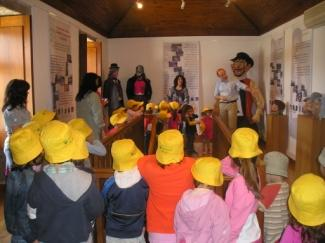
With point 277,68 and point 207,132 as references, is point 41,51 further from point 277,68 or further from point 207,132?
point 277,68

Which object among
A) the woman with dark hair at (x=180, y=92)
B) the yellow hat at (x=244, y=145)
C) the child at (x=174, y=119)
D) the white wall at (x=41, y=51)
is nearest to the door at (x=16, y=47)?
the white wall at (x=41, y=51)

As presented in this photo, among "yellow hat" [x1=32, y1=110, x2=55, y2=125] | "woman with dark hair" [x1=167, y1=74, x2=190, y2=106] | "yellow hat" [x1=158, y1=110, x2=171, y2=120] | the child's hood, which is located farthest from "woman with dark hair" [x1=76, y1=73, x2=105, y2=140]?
"woman with dark hair" [x1=167, y1=74, x2=190, y2=106]

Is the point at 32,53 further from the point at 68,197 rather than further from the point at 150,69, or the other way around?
the point at 150,69

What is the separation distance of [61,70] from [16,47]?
881 mm

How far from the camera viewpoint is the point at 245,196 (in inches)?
78.8

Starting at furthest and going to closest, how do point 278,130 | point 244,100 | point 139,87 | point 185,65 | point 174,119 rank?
1. point 185,65
2. point 139,87
3. point 278,130
4. point 174,119
5. point 244,100

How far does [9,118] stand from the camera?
3.54 m

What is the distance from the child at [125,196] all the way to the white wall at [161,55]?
661 cm

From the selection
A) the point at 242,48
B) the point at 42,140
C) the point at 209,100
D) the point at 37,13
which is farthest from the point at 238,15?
the point at 42,140

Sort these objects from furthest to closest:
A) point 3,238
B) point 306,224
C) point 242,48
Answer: point 242,48, point 3,238, point 306,224

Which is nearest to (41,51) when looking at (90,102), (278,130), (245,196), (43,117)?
(90,102)

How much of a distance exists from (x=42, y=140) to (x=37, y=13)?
10.2 feet

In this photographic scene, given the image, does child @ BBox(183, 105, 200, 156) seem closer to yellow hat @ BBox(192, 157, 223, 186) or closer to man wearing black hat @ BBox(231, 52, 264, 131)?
man wearing black hat @ BBox(231, 52, 264, 131)

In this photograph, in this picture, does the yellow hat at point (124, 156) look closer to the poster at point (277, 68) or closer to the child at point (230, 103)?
the child at point (230, 103)
